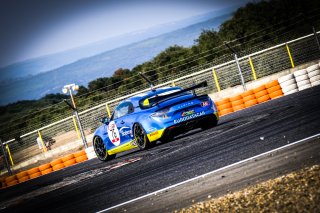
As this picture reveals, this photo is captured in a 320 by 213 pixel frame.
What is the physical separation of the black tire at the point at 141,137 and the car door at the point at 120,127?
0.83ft

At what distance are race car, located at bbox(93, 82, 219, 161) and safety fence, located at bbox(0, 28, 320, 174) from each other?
303 inches

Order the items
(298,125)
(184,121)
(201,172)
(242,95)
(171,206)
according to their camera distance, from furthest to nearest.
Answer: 1. (242,95)
2. (184,121)
3. (298,125)
4. (201,172)
5. (171,206)

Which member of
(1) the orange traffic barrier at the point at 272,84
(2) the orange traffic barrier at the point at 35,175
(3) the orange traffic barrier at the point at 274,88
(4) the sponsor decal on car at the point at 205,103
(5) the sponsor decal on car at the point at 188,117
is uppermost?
(4) the sponsor decal on car at the point at 205,103

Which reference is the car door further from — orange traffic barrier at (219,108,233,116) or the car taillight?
orange traffic barrier at (219,108,233,116)

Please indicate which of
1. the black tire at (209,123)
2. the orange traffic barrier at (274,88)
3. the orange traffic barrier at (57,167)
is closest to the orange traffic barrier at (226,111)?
the orange traffic barrier at (274,88)

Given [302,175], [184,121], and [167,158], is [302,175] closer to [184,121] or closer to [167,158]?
[167,158]

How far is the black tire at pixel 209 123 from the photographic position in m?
11.2

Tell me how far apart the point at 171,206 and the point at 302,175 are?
55.5 inches

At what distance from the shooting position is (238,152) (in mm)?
7105

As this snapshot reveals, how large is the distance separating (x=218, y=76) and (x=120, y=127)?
9253 mm

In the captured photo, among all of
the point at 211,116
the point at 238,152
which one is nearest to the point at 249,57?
the point at 211,116

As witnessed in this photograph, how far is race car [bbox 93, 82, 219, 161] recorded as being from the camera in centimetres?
1038

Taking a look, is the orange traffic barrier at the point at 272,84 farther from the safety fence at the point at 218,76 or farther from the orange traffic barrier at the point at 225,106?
the safety fence at the point at 218,76

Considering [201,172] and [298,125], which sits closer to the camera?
[201,172]
